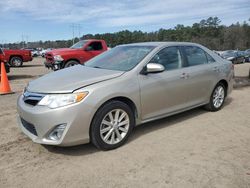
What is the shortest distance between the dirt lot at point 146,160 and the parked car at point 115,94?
0.29m

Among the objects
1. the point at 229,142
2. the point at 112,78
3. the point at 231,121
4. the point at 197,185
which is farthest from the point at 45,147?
the point at 231,121

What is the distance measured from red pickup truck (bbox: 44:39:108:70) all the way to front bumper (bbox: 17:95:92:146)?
9.20 m

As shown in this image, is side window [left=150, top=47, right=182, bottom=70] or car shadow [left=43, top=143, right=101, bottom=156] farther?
side window [left=150, top=47, right=182, bottom=70]

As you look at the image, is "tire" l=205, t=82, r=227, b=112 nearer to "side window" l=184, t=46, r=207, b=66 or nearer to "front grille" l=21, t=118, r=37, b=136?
"side window" l=184, t=46, r=207, b=66

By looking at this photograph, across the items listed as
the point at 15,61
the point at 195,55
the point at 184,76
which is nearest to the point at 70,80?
the point at 184,76

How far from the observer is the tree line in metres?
91.0

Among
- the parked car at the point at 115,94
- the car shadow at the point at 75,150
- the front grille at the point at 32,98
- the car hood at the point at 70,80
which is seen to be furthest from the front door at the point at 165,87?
the front grille at the point at 32,98

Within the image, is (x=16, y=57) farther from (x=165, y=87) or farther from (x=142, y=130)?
(x=165, y=87)

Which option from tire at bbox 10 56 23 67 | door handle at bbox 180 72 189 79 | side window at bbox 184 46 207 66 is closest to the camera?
door handle at bbox 180 72 189 79

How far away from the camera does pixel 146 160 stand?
3.83 meters

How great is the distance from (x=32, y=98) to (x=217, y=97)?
13.5 ft

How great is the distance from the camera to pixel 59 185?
324cm

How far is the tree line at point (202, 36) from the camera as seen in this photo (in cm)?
9101

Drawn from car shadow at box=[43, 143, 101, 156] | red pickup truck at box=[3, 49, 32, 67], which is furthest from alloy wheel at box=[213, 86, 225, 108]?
red pickup truck at box=[3, 49, 32, 67]
